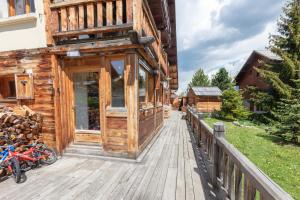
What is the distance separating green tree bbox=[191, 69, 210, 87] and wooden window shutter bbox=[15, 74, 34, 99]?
39.3 metres

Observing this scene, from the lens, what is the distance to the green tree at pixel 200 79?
40.8 metres

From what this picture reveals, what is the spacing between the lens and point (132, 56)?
386 centimetres

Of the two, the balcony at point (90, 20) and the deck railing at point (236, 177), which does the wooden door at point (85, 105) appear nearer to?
the balcony at point (90, 20)

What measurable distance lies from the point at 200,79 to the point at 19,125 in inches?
1609

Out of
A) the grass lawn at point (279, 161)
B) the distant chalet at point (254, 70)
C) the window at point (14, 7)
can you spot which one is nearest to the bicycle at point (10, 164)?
the window at point (14, 7)

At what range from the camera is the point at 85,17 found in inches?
167

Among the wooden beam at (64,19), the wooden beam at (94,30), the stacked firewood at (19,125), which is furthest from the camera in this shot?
the wooden beam at (64,19)

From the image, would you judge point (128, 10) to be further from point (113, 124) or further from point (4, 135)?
point (4, 135)

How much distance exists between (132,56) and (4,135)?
3.23m

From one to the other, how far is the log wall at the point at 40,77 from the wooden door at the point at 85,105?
0.51 meters

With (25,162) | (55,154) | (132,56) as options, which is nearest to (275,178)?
(132,56)

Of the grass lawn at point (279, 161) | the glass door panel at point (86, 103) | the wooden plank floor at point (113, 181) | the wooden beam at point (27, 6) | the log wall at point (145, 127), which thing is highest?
the wooden beam at point (27, 6)

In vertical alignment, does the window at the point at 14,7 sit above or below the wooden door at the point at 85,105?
above

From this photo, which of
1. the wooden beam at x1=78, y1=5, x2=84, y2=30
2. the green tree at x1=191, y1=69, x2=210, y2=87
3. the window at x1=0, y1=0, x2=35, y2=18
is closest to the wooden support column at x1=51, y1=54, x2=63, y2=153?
the wooden beam at x1=78, y1=5, x2=84, y2=30
